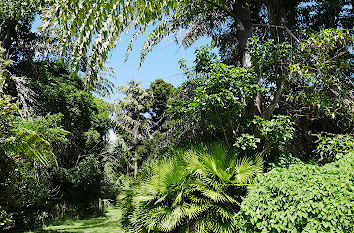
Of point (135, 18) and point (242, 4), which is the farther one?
point (242, 4)

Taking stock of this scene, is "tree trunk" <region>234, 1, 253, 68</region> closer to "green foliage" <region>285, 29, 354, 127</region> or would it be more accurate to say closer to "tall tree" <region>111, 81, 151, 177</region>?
"green foliage" <region>285, 29, 354, 127</region>

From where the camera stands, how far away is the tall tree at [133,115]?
2150 cm

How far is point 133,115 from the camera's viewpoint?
23.0 metres

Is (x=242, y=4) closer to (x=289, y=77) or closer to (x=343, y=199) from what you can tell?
(x=289, y=77)

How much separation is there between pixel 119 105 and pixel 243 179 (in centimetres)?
1827

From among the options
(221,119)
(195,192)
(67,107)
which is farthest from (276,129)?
(67,107)

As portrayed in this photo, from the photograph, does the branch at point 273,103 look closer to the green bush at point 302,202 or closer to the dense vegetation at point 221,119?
the dense vegetation at point 221,119

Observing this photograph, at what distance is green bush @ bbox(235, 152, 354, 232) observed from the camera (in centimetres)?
333

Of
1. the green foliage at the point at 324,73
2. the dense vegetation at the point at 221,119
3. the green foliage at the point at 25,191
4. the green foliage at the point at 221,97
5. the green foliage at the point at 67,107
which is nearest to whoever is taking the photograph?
the dense vegetation at the point at 221,119

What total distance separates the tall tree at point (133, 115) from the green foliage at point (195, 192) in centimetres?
1552

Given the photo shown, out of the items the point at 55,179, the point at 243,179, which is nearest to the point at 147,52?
the point at 243,179

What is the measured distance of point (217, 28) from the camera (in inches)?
365

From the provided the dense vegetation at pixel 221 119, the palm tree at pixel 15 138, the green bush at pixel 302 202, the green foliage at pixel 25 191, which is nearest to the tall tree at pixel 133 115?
the dense vegetation at pixel 221 119

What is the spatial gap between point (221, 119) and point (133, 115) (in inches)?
689
